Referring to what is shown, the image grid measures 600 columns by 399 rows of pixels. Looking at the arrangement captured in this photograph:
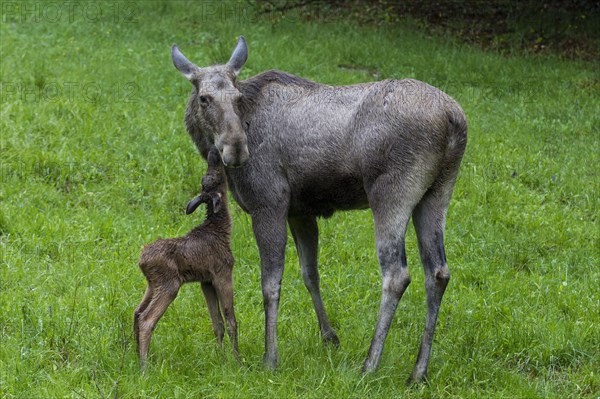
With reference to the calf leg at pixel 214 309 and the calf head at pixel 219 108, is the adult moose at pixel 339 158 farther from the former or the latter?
the calf leg at pixel 214 309

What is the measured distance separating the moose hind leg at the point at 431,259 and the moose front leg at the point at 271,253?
945 millimetres

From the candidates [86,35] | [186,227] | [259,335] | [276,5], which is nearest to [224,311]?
[259,335]

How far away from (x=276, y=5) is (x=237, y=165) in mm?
11466

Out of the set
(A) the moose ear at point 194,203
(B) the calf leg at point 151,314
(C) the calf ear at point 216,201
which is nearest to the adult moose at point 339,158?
(C) the calf ear at point 216,201

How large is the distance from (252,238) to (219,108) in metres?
2.55

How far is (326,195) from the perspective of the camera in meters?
6.04

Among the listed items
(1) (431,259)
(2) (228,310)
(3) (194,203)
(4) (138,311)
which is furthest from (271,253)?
(1) (431,259)

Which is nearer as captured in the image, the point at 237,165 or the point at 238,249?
the point at 237,165

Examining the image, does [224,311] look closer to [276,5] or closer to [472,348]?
[472,348]

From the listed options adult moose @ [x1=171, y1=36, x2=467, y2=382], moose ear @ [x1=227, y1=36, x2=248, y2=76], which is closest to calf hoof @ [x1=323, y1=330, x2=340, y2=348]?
adult moose @ [x1=171, y1=36, x2=467, y2=382]

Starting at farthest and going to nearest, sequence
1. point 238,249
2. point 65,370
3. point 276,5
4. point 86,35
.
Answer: point 276,5
point 86,35
point 238,249
point 65,370

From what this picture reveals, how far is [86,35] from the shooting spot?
1421 centimetres

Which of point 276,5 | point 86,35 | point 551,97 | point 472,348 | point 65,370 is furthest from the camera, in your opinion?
point 276,5

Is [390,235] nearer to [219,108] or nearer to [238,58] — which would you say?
[219,108]
